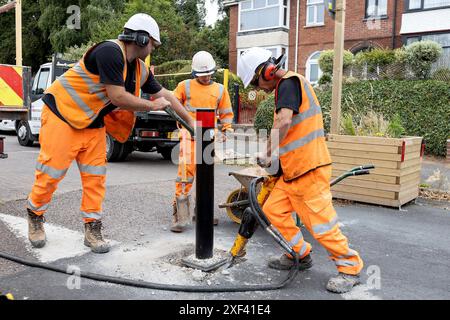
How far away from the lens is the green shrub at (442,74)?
40.3ft

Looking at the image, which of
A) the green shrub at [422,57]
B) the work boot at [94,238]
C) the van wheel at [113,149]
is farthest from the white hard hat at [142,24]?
the green shrub at [422,57]

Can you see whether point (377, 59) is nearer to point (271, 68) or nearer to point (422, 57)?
point (422, 57)

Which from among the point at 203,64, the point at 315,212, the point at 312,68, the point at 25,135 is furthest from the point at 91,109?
the point at 312,68

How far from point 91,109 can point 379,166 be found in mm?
3879

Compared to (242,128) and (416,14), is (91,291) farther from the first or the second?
(416,14)

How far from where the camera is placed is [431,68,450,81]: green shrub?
12.3m

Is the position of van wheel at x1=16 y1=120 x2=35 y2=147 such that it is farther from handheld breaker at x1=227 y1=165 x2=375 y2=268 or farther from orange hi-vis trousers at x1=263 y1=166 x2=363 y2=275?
orange hi-vis trousers at x1=263 y1=166 x2=363 y2=275

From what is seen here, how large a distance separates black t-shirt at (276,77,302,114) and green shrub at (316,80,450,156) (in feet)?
25.3

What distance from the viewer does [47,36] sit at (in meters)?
32.0

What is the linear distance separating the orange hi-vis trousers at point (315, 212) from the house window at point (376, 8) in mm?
18662

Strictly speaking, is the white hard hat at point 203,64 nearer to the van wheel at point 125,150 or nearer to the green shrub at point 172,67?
the van wheel at point 125,150

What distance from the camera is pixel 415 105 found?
1173 cm
